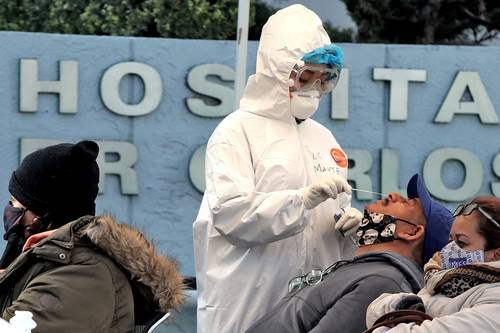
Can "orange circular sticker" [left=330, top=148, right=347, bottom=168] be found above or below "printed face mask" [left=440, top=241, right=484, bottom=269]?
above

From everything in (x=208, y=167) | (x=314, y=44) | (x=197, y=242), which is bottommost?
(x=197, y=242)

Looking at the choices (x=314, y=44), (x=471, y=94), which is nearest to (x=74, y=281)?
(x=314, y=44)

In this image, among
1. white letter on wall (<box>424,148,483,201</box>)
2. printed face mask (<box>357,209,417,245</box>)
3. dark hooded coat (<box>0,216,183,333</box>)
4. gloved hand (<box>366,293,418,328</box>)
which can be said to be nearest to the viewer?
dark hooded coat (<box>0,216,183,333</box>)

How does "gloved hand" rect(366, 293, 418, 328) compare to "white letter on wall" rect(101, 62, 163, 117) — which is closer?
"gloved hand" rect(366, 293, 418, 328)

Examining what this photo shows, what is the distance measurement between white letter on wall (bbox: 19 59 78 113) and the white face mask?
329 centimetres

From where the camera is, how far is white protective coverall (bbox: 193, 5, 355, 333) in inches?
152

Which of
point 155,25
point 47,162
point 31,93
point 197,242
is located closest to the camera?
point 47,162

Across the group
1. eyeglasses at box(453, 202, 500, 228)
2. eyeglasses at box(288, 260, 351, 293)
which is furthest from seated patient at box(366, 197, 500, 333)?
eyeglasses at box(288, 260, 351, 293)

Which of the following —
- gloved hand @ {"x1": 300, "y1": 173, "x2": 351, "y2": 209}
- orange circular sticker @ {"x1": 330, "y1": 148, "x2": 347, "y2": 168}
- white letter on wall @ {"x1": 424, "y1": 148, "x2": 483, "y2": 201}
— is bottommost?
white letter on wall @ {"x1": 424, "y1": 148, "x2": 483, "y2": 201}

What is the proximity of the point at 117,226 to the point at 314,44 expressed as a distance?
1.33 meters

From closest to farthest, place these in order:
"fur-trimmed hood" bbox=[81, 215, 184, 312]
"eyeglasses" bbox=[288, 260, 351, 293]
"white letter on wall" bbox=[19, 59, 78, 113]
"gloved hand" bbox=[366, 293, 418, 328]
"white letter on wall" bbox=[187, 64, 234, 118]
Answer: "fur-trimmed hood" bbox=[81, 215, 184, 312] < "gloved hand" bbox=[366, 293, 418, 328] < "eyeglasses" bbox=[288, 260, 351, 293] < "white letter on wall" bbox=[19, 59, 78, 113] < "white letter on wall" bbox=[187, 64, 234, 118]

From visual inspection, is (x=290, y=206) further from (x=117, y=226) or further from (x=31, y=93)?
(x=31, y=93)

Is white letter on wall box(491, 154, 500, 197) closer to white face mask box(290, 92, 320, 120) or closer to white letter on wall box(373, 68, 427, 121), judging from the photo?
white letter on wall box(373, 68, 427, 121)

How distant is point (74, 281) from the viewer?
3004 millimetres
